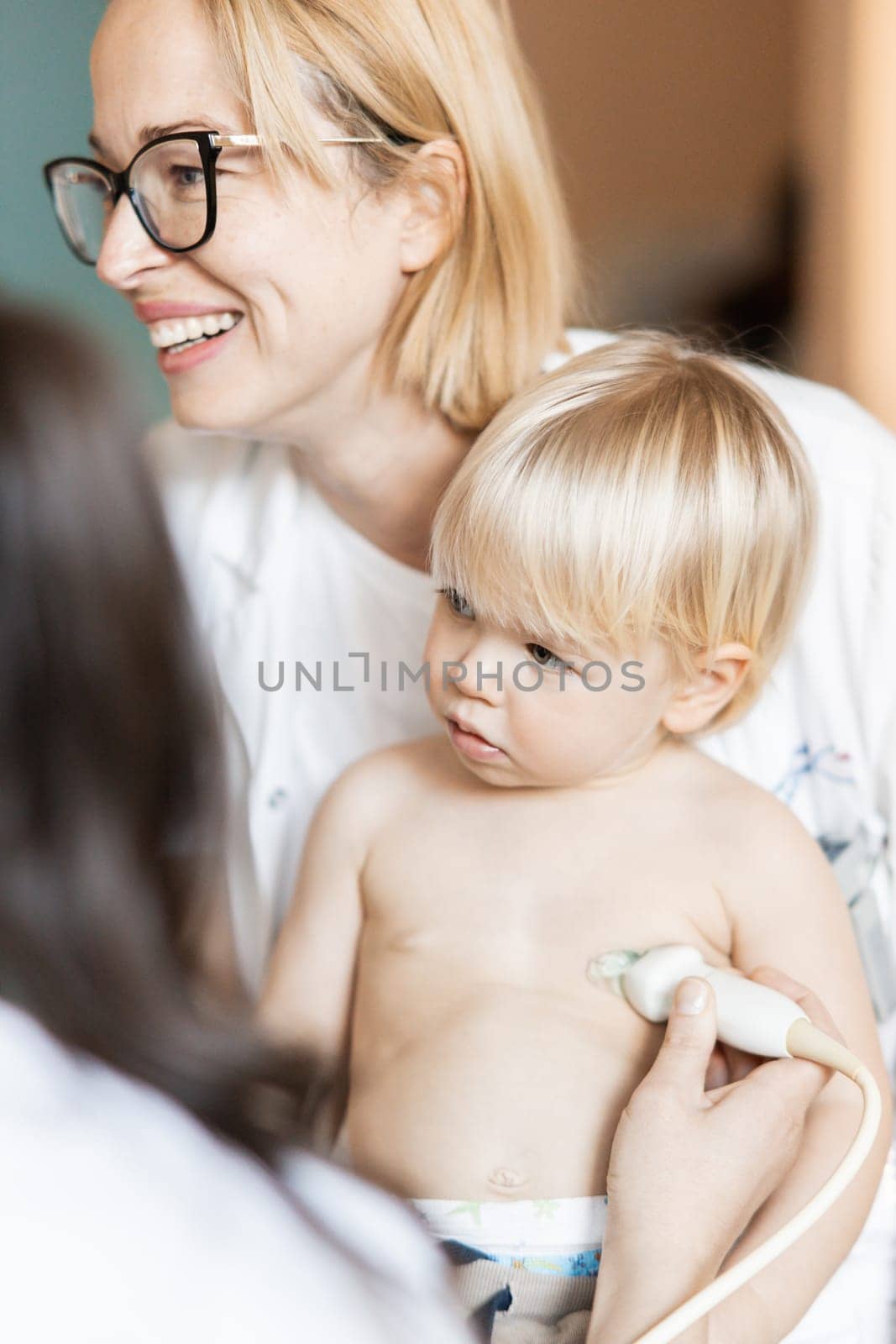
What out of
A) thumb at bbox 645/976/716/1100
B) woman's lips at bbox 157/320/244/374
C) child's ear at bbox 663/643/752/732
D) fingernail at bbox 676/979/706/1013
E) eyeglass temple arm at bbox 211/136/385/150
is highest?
eyeglass temple arm at bbox 211/136/385/150

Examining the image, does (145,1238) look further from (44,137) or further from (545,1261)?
(44,137)

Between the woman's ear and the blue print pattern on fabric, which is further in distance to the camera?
the woman's ear

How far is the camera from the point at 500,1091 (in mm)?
974

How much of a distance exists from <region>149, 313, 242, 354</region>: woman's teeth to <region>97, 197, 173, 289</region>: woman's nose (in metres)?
0.06

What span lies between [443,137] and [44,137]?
3.57 ft

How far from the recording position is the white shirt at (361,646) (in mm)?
1193

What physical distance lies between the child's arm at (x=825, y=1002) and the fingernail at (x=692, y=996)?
0.10 m

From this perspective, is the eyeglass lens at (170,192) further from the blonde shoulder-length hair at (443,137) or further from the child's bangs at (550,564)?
the child's bangs at (550,564)

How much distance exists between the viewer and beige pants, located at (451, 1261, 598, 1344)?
0.91 meters

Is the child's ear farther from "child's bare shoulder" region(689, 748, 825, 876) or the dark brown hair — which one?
the dark brown hair

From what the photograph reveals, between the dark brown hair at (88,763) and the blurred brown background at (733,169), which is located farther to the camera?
the blurred brown background at (733,169)

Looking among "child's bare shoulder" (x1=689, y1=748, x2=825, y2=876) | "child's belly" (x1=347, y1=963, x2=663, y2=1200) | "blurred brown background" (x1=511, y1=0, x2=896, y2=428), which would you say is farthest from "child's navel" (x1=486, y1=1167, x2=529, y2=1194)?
"blurred brown background" (x1=511, y1=0, x2=896, y2=428)

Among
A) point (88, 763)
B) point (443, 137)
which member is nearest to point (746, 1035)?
point (88, 763)

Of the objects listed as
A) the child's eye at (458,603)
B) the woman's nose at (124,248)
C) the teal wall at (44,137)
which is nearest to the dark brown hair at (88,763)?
the woman's nose at (124,248)
